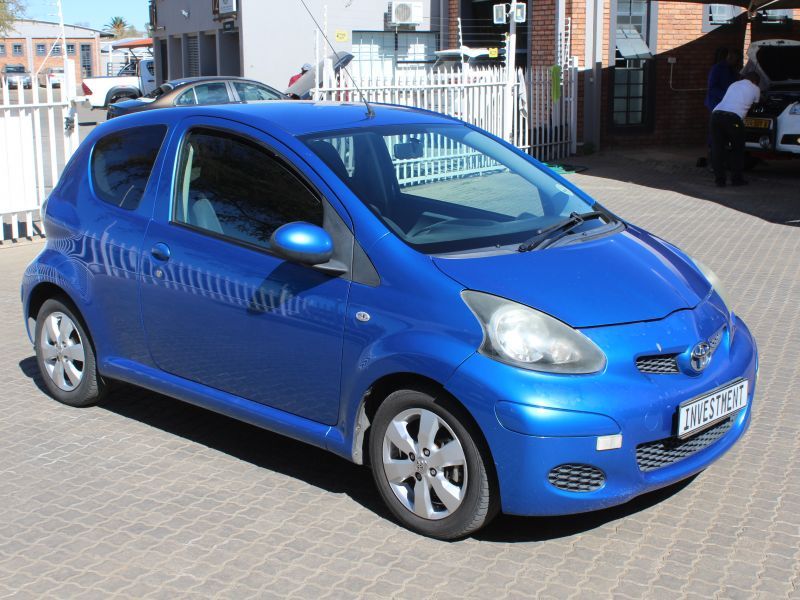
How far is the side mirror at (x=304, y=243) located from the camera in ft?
14.9

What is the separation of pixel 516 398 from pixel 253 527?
1.38 metres

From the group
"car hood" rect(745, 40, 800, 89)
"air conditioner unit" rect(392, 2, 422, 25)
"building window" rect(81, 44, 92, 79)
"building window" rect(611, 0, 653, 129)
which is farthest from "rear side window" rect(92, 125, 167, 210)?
"building window" rect(81, 44, 92, 79)

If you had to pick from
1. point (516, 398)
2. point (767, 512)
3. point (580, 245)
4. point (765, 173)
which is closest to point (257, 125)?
point (580, 245)

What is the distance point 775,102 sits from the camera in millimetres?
15883

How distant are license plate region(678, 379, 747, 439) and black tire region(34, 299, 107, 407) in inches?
131

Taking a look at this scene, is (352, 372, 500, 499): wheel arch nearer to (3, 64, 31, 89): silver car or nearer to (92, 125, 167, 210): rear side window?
(92, 125, 167, 210): rear side window

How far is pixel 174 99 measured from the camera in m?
20.3

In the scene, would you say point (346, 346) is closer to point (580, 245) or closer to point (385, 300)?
point (385, 300)

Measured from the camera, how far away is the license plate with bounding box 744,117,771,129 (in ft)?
52.1

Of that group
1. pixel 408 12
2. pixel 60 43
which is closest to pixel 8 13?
pixel 60 43

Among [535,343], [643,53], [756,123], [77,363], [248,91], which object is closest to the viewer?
[535,343]

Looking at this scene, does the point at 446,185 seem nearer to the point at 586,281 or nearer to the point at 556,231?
the point at 556,231

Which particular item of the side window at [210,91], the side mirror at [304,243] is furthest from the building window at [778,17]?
the side mirror at [304,243]

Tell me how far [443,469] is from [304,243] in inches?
43.9
